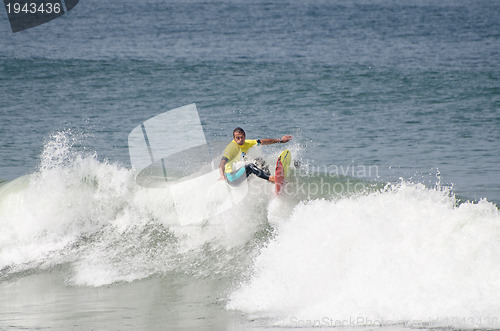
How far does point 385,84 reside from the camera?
2547 cm

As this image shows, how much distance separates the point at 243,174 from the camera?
9.99 meters

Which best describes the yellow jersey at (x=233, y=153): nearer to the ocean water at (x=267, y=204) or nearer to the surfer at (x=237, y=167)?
the surfer at (x=237, y=167)

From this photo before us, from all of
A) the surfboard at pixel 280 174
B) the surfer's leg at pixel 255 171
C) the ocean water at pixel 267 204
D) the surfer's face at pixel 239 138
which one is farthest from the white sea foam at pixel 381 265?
the surfer's face at pixel 239 138

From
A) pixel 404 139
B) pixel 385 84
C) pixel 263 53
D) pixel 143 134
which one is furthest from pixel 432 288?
pixel 263 53

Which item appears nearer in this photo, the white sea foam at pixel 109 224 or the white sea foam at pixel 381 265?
the white sea foam at pixel 381 265

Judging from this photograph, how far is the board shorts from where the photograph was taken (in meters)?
9.96

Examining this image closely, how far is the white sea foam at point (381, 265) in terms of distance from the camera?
6762 mm

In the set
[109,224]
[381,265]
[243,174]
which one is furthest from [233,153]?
[381,265]

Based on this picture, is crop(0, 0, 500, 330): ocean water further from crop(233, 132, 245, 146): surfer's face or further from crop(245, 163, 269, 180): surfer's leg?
crop(233, 132, 245, 146): surfer's face

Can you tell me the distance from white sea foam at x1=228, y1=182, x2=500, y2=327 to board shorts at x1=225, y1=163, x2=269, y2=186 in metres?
1.02

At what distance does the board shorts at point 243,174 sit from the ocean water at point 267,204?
0.32 metres

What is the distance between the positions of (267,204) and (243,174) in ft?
2.05

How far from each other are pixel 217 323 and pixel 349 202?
3091 millimetres

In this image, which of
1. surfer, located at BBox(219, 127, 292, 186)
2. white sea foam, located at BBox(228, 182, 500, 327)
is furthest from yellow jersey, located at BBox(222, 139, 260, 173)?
white sea foam, located at BBox(228, 182, 500, 327)
